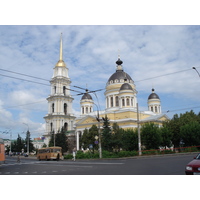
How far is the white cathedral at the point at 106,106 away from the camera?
200 ft

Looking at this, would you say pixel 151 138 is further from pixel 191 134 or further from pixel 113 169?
pixel 113 169

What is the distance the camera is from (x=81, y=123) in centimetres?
6569

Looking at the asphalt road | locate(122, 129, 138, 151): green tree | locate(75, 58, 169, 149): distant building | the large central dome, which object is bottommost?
the asphalt road

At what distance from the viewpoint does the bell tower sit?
7706 cm

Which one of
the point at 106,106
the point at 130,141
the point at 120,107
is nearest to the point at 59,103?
the point at 106,106

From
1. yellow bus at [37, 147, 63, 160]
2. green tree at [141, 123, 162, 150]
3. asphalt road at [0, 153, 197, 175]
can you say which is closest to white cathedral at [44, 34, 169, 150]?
green tree at [141, 123, 162, 150]

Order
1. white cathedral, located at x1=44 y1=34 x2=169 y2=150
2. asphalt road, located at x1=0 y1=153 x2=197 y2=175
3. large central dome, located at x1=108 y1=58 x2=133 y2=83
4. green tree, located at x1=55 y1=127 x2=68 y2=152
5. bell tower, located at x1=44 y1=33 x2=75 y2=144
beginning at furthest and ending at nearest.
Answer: bell tower, located at x1=44 y1=33 x2=75 y2=144, large central dome, located at x1=108 y1=58 x2=133 y2=83, white cathedral, located at x1=44 y1=34 x2=169 y2=150, green tree, located at x1=55 y1=127 x2=68 y2=152, asphalt road, located at x1=0 y1=153 x2=197 y2=175

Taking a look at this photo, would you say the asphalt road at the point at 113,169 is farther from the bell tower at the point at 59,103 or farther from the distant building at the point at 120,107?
the bell tower at the point at 59,103

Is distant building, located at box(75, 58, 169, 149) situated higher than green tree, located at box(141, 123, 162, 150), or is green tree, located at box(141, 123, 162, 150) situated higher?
distant building, located at box(75, 58, 169, 149)

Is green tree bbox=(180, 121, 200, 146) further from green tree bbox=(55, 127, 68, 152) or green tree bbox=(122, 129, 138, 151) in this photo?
green tree bbox=(55, 127, 68, 152)

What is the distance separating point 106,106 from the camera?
70000mm

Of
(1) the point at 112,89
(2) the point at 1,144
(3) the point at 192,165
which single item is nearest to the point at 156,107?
(1) the point at 112,89

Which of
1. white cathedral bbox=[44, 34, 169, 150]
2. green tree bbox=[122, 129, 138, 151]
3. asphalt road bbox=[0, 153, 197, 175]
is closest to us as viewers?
asphalt road bbox=[0, 153, 197, 175]

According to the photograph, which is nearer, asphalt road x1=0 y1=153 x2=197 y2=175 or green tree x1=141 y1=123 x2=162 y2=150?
asphalt road x1=0 y1=153 x2=197 y2=175
